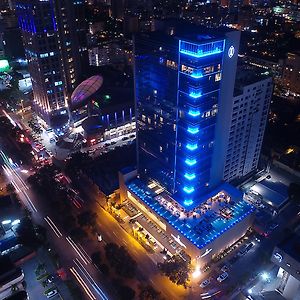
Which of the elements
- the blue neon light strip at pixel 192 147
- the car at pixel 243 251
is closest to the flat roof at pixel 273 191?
the car at pixel 243 251

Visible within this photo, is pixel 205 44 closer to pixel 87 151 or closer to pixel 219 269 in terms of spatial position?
pixel 219 269

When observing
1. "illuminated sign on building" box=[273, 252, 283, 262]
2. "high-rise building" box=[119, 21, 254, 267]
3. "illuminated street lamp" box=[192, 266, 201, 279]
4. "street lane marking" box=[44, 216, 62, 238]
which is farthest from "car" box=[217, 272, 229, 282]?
"street lane marking" box=[44, 216, 62, 238]

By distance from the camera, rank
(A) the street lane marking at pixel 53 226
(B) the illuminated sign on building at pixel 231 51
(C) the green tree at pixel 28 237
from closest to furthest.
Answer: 1. (B) the illuminated sign on building at pixel 231 51
2. (C) the green tree at pixel 28 237
3. (A) the street lane marking at pixel 53 226

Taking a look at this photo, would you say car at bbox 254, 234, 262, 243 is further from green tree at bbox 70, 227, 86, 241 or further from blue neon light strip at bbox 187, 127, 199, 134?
green tree at bbox 70, 227, 86, 241

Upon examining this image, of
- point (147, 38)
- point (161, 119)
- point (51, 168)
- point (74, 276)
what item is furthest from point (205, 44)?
point (51, 168)

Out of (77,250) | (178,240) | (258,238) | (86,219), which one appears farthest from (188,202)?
(77,250)

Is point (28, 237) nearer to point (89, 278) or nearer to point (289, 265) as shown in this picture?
point (89, 278)

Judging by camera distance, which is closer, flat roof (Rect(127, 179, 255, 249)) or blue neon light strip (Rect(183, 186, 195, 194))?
flat roof (Rect(127, 179, 255, 249))

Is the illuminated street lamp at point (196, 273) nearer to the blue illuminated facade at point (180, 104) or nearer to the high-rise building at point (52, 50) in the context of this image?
the blue illuminated facade at point (180, 104)
